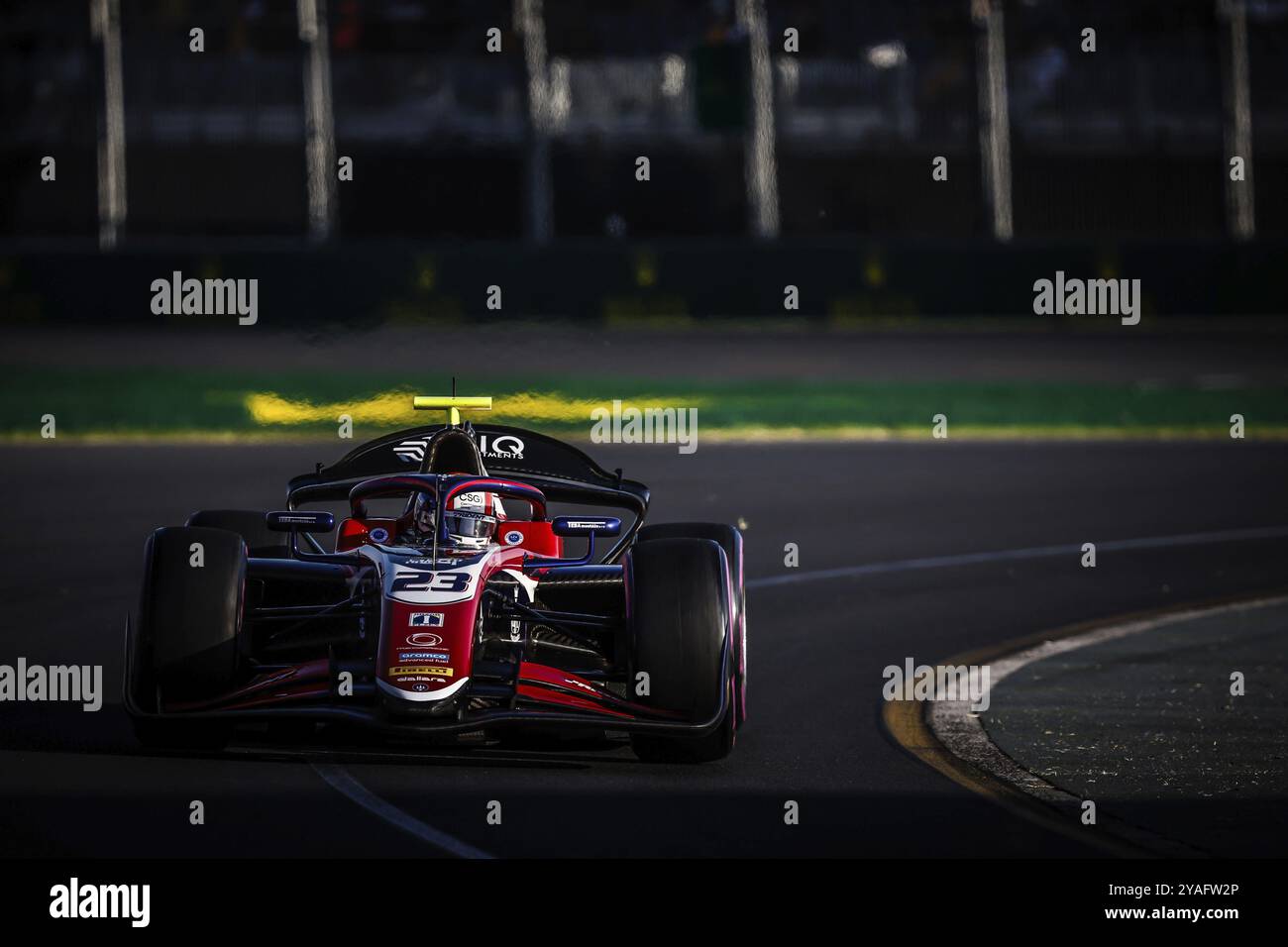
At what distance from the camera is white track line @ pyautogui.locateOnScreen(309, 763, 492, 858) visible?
6477mm

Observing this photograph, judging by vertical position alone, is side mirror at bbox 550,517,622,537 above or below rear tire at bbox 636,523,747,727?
above

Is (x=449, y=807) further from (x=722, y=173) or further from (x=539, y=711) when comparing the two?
(x=722, y=173)

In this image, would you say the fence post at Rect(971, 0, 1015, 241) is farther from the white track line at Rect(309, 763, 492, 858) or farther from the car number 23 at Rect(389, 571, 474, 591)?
the white track line at Rect(309, 763, 492, 858)

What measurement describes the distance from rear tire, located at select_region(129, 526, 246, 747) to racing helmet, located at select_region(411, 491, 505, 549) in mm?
882

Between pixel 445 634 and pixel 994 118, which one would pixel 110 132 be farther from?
pixel 445 634

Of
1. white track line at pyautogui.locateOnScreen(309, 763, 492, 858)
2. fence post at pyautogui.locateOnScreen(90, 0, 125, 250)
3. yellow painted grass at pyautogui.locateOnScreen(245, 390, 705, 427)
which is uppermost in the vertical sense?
fence post at pyautogui.locateOnScreen(90, 0, 125, 250)

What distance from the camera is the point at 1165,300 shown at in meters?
30.8

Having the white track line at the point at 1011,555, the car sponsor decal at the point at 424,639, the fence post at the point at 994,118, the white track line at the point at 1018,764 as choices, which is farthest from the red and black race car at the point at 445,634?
the fence post at the point at 994,118

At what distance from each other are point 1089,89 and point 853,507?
1992 cm

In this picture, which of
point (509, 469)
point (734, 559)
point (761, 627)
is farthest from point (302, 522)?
point (761, 627)

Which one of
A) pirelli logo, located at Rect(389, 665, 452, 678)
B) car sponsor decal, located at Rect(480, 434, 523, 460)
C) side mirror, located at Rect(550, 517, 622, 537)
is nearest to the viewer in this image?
pirelli logo, located at Rect(389, 665, 452, 678)

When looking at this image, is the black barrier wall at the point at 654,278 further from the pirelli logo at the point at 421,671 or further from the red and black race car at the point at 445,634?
the pirelli logo at the point at 421,671

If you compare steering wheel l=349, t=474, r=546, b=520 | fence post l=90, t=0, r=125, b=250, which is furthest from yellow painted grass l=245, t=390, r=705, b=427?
fence post l=90, t=0, r=125, b=250

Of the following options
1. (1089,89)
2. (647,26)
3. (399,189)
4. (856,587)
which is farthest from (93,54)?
Answer: (856,587)
